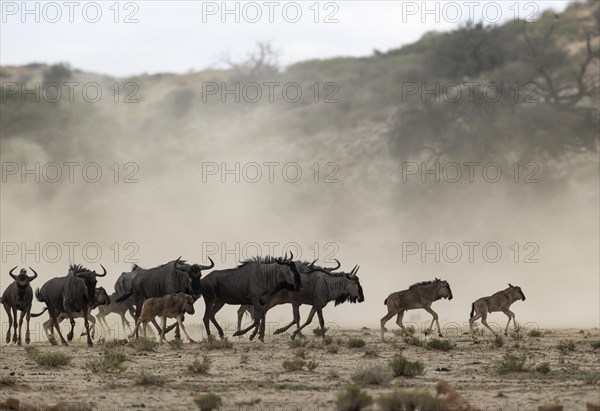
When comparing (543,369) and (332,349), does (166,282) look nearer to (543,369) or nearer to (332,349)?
(332,349)

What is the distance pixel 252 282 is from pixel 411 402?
425 inches

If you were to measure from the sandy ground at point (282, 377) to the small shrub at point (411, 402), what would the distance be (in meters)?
1.23

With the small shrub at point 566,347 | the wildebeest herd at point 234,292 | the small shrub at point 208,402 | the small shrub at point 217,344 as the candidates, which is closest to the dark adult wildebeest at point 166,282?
the wildebeest herd at point 234,292

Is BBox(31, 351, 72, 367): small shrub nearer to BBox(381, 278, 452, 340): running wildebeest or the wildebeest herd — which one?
the wildebeest herd

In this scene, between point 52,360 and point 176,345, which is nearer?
point 52,360

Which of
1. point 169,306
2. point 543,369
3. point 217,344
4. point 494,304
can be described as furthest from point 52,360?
point 494,304

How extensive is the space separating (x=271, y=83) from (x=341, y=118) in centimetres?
1384

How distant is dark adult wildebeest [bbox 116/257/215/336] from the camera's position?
2370 cm

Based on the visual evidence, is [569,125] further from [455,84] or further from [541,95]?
[455,84]

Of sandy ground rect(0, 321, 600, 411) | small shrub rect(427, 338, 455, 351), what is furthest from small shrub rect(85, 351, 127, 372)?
small shrub rect(427, 338, 455, 351)

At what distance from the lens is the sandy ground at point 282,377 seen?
14.5 metres

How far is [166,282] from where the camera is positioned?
949 inches

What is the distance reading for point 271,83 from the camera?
265 feet

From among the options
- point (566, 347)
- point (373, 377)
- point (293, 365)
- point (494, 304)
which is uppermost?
point (494, 304)
